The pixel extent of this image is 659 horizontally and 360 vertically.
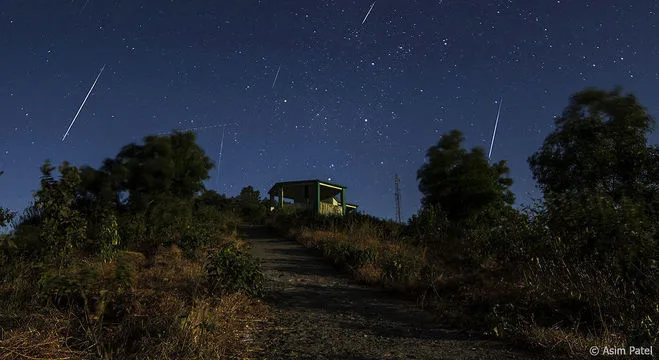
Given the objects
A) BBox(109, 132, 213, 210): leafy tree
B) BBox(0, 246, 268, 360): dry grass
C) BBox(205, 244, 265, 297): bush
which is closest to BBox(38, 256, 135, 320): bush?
BBox(0, 246, 268, 360): dry grass

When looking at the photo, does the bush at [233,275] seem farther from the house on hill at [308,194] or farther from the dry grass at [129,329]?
the house on hill at [308,194]

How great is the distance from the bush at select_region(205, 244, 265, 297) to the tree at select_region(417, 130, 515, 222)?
2488 centimetres

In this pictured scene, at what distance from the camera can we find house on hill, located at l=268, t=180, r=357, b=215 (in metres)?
32.9

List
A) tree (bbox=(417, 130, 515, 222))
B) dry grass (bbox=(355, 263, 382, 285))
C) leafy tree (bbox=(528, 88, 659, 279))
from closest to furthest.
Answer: dry grass (bbox=(355, 263, 382, 285)), leafy tree (bbox=(528, 88, 659, 279)), tree (bbox=(417, 130, 515, 222))

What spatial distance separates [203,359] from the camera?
362 centimetres

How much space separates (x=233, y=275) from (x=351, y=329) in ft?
6.94

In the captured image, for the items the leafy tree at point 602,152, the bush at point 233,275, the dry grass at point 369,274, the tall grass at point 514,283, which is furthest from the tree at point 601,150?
the bush at point 233,275

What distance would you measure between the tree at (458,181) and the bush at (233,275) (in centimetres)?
2488

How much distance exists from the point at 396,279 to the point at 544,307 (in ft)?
10.6

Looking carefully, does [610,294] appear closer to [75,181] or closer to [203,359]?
[203,359]

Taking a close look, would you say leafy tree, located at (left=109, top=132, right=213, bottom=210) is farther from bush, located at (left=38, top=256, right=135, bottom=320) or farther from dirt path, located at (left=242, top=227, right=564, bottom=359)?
bush, located at (left=38, top=256, right=135, bottom=320)

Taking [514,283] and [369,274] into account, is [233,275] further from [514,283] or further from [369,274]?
[514,283]

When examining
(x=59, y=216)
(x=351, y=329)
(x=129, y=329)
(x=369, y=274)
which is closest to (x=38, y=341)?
(x=129, y=329)

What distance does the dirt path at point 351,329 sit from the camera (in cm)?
436
